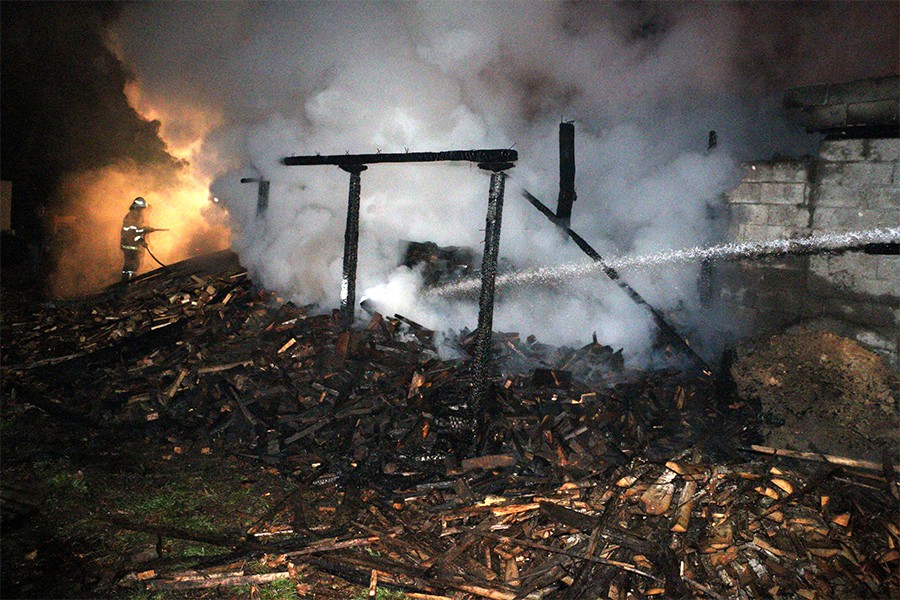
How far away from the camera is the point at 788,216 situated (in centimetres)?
806

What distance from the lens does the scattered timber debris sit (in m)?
4.93

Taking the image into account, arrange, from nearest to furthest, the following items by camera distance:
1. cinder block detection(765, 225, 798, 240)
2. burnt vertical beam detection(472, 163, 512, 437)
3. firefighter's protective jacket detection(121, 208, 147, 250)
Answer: burnt vertical beam detection(472, 163, 512, 437) → cinder block detection(765, 225, 798, 240) → firefighter's protective jacket detection(121, 208, 147, 250)

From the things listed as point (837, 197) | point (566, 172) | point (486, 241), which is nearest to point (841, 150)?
point (837, 197)

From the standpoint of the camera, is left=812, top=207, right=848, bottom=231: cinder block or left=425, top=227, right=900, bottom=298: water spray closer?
left=425, top=227, right=900, bottom=298: water spray

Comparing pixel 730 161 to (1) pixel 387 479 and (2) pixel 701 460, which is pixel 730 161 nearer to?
(2) pixel 701 460

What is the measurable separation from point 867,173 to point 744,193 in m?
1.62

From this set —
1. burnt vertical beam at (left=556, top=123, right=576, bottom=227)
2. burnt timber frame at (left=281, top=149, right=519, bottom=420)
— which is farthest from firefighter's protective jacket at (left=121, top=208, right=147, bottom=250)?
→ burnt vertical beam at (left=556, top=123, right=576, bottom=227)

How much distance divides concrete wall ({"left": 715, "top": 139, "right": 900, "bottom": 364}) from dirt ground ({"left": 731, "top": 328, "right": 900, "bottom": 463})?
284 millimetres

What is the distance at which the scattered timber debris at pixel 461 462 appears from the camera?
4934mm

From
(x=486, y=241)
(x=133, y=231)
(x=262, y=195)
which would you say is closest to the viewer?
(x=486, y=241)

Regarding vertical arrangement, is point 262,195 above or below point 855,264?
above

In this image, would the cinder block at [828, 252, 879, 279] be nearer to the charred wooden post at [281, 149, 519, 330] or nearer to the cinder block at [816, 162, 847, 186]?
the cinder block at [816, 162, 847, 186]

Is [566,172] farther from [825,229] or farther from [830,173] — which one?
[825,229]

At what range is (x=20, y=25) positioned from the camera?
28.1m
